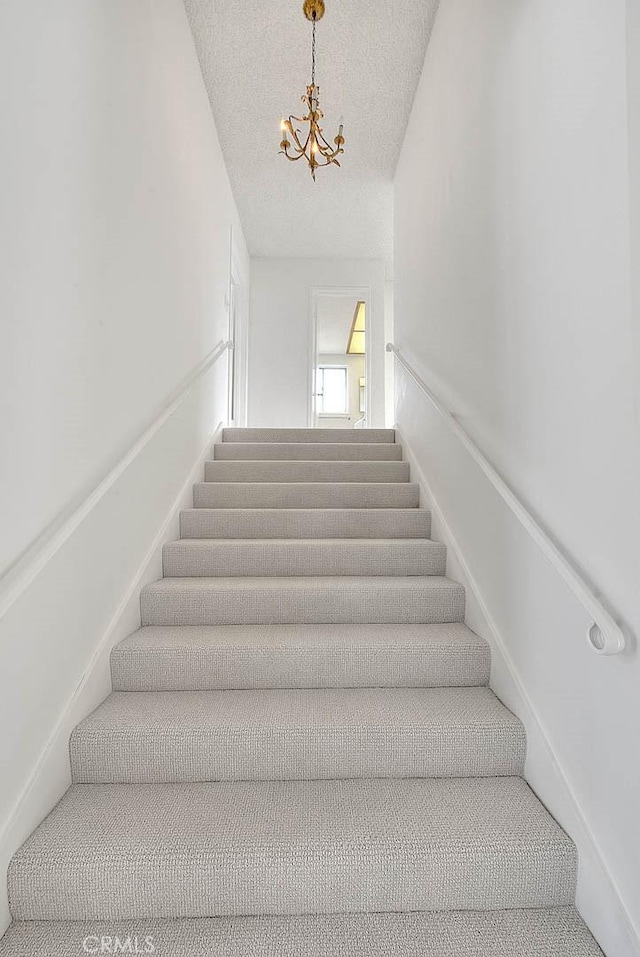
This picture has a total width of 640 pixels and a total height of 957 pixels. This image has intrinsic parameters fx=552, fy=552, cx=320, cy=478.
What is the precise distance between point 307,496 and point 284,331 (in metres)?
3.72

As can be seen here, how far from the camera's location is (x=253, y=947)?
1193 millimetres

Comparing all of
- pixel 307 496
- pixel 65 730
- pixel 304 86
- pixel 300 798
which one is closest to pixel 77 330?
pixel 65 730

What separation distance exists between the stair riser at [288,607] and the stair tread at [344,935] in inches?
39.4

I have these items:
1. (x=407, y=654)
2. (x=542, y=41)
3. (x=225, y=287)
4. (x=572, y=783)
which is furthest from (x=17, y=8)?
(x=225, y=287)

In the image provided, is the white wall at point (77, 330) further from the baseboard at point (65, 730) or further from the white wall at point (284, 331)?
the white wall at point (284, 331)

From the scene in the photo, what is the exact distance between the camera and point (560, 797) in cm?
140

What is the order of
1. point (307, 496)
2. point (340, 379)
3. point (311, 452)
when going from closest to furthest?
point (307, 496)
point (311, 452)
point (340, 379)

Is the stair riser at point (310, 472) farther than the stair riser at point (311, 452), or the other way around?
the stair riser at point (311, 452)

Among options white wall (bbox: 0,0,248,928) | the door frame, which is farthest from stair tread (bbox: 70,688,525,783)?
the door frame

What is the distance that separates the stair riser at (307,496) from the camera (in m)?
3.08

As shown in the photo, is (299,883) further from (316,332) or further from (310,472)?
(316,332)

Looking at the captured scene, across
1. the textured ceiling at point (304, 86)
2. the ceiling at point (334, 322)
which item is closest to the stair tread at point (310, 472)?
the textured ceiling at point (304, 86)

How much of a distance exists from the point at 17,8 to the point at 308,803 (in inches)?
81.6

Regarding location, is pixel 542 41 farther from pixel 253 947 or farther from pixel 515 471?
pixel 253 947
